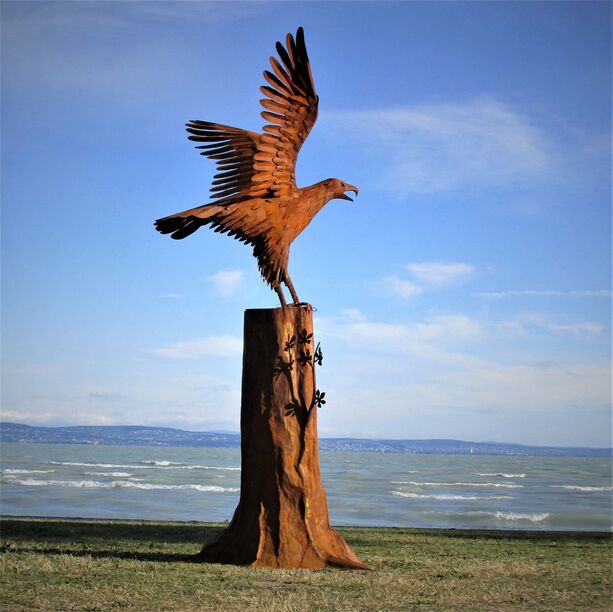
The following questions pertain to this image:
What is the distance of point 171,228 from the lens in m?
8.17

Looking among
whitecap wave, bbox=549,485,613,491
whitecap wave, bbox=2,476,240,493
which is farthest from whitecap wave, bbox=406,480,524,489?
whitecap wave, bbox=2,476,240,493

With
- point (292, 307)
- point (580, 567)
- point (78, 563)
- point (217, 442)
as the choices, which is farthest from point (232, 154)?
point (217, 442)

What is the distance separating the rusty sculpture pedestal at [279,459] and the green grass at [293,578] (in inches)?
12.7

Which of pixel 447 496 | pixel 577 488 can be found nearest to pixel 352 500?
pixel 447 496

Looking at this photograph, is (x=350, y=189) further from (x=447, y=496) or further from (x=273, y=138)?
(x=447, y=496)

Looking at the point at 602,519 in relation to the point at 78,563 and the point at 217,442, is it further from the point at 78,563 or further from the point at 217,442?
the point at 217,442

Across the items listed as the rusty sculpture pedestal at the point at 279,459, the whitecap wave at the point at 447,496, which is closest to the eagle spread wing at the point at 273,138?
the rusty sculpture pedestal at the point at 279,459

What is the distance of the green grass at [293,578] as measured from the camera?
21.5ft

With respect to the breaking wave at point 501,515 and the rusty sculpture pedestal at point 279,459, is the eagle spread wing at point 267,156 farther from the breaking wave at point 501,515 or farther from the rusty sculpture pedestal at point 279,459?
the breaking wave at point 501,515

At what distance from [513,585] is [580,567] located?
1862mm

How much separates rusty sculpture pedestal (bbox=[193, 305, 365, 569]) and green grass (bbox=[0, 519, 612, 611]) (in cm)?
32

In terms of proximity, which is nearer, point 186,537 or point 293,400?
point 293,400

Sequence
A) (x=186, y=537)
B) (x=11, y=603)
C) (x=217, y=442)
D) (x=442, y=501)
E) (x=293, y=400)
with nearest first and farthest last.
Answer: (x=11, y=603) < (x=293, y=400) < (x=186, y=537) < (x=442, y=501) < (x=217, y=442)

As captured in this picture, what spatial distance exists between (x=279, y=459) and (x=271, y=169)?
9.75ft
